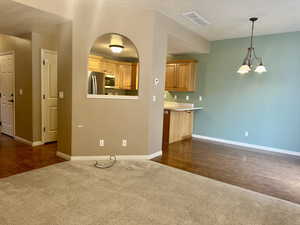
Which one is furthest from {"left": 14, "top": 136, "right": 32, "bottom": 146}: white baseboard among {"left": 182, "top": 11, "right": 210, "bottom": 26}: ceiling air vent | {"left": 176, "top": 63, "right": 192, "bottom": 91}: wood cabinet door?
{"left": 182, "top": 11, "right": 210, "bottom": 26}: ceiling air vent

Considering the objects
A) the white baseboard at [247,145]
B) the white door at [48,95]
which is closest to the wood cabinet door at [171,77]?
the white baseboard at [247,145]

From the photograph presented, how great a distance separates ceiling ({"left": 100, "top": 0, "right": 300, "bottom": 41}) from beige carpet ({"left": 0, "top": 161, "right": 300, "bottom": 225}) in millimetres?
2785

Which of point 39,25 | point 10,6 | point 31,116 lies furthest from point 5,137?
point 10,6

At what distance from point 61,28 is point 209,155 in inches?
149

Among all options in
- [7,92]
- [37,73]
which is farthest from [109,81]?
[7,92]

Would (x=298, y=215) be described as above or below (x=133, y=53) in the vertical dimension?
below

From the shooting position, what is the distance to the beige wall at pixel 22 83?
449 cm

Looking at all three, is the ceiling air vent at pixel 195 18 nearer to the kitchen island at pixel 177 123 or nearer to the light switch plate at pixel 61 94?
the kitchen island at pixel 177 123

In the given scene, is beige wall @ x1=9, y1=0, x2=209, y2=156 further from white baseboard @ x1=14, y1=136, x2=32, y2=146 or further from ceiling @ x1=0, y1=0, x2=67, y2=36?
white baseboard @ x1=14, y1=136, x2=32, y2=146

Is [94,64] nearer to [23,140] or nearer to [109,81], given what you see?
[109,81]

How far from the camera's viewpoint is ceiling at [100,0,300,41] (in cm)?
328

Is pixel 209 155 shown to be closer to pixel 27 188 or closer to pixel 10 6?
pixel 27 188

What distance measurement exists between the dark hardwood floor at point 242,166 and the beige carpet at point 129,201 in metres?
0.30

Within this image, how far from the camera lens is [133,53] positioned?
391cm
